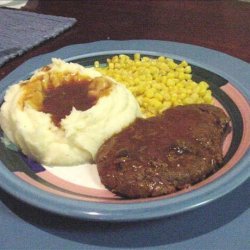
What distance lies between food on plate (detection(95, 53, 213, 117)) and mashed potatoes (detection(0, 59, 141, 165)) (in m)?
0.24

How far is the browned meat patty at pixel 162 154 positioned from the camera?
1797 millimetres

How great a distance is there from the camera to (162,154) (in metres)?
1.85

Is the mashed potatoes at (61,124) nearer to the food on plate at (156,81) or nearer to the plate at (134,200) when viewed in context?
the plate at (134,200)

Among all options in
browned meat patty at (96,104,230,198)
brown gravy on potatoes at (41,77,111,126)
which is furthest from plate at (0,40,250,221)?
brown gravy on potatoes at (41,77,111,126)

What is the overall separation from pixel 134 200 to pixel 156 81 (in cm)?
107

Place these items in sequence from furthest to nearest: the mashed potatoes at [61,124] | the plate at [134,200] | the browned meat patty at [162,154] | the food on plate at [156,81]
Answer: the food on plate at [156,81] < the mashed potatoes at [61,124] < the browned meat patty at [162,154] < the plate at [134,200]

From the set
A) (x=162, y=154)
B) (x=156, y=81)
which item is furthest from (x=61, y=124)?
(x=156, y=81)

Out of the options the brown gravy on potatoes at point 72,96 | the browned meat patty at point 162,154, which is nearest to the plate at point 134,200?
the browned meat patty at point 162,154

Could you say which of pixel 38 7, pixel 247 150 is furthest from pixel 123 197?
pixel 38 7

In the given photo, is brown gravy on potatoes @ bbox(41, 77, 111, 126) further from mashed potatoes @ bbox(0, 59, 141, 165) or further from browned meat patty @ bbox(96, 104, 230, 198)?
browned meat patty @ bbox(96, 104, 230, 198)

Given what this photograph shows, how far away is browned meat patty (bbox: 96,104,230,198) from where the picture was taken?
1797 millimetres

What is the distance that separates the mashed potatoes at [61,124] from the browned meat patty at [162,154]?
0.27ft

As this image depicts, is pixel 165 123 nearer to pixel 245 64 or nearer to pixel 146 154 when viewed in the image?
pixel 146 154

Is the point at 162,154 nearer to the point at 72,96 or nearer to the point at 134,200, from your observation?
the point at 134,200
